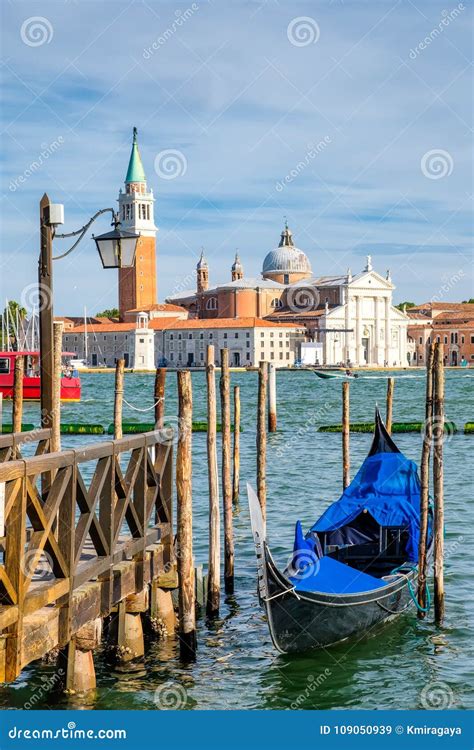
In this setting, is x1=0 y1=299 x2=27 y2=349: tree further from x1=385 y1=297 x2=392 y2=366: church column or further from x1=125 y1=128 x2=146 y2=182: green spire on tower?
x1=385 y1=297 x2=392 y2=366: church column

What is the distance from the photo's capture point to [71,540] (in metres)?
4.59

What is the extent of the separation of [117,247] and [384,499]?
136 inches

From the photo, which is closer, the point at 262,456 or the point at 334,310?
the point at 262,456

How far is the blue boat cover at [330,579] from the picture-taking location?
20.5ft

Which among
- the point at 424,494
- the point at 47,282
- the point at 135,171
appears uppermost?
the point at 135,171

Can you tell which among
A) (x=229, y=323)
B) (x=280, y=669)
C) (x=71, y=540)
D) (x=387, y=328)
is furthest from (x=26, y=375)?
(x=387, y=328)

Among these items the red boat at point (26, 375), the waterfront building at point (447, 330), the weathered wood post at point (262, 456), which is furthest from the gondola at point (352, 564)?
the waterfront building at point (447, 330)

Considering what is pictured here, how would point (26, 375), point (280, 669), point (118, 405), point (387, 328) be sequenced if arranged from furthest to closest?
point (387, 328)
point (26, 375)
point (118, 405)
point (280, 669)

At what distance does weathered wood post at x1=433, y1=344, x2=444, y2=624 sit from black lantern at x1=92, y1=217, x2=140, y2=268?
221 centimetres

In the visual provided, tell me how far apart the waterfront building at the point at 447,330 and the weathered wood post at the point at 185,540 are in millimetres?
72213

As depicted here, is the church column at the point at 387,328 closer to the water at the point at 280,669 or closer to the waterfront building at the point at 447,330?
the waterfront building at the point at 447,330

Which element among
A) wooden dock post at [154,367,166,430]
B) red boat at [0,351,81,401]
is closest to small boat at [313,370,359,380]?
red boat at [0,351,81,401]

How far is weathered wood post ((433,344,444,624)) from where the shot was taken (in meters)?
6.66

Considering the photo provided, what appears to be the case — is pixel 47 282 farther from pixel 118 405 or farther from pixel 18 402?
pixel 18 402
